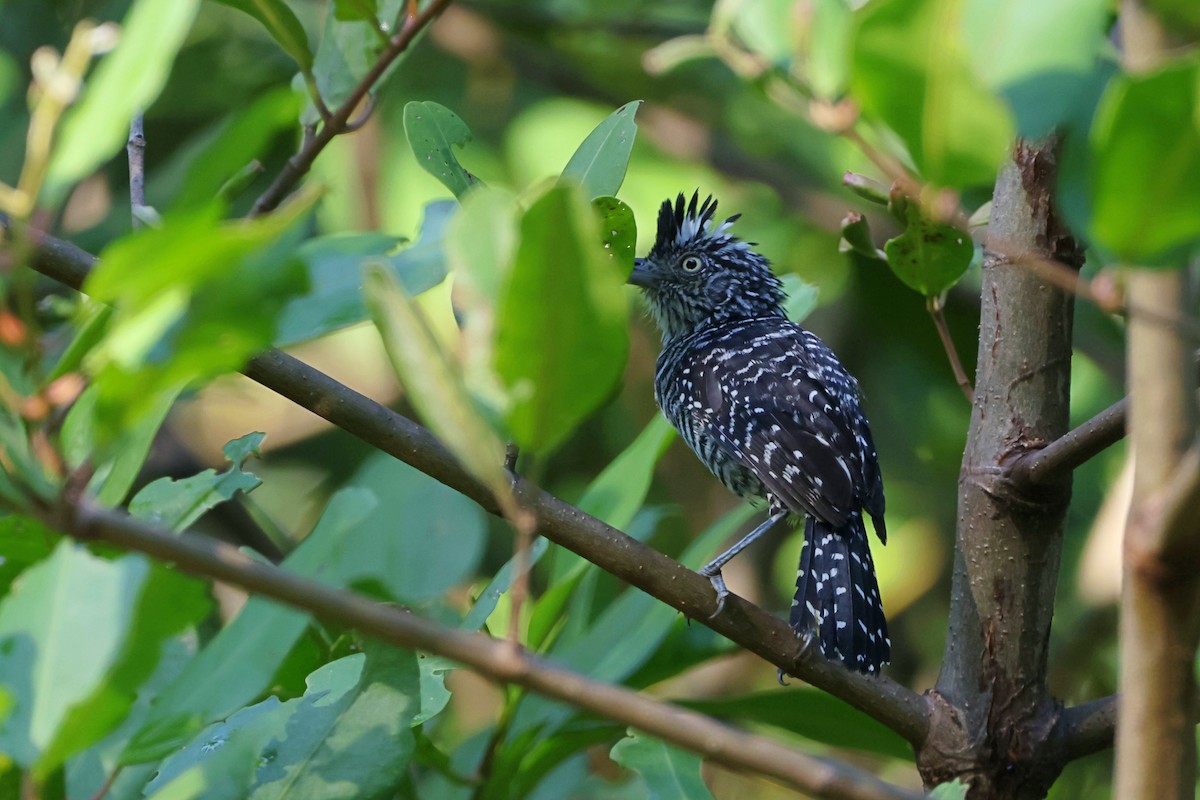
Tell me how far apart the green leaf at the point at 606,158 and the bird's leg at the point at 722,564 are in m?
0.69

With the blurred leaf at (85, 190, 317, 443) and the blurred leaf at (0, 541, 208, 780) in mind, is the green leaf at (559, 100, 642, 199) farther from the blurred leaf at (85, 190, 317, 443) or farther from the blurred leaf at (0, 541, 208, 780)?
the blurred leaf at (0, 541, 208, 780)

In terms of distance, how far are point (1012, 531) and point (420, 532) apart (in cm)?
123

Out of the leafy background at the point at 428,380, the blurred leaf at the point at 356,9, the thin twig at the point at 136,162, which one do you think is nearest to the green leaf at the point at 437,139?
the leafy background at the point at 428,380

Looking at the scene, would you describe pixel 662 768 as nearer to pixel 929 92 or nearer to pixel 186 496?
pixel 186 496

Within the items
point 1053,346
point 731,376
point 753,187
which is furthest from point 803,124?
point 1053,346

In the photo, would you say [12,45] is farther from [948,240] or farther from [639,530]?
[948,240]

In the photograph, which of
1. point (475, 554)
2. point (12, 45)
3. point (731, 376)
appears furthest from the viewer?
point (12, 45)

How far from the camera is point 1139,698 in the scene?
41.8 inches

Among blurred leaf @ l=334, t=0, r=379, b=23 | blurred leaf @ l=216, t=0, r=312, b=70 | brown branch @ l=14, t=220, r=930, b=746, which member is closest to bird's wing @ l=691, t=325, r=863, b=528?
brown branch @ l=14, t=220, r=930, b=746

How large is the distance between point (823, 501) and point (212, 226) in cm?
285

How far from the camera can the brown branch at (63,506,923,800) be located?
0.97m

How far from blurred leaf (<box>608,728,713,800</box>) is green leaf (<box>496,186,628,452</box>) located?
1042 mm

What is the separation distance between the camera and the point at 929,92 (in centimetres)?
102

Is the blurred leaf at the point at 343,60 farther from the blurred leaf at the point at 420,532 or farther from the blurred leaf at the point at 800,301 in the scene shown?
the blurred leaf at the point at 800,301
